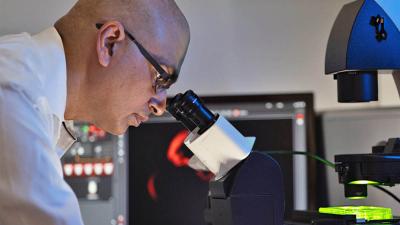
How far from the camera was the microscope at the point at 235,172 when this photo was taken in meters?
1.10

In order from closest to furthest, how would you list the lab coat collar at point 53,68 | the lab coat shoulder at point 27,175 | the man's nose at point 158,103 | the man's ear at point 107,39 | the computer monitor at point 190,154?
the lab coat shoulder at point 27,175 → the lab coat collar at point 53,68 → the man's ear at point 107,39 → the man's nose at point 158,103 → the computer monitor at point 190,154

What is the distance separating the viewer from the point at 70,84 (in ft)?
3.61

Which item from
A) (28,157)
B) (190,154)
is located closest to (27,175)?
A: (28,157)

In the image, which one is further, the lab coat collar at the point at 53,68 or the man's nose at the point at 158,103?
the man's nose at the point at 158,103

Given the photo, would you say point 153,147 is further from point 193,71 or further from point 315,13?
point 315,13

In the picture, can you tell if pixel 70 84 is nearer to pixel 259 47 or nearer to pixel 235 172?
pixel 235 172

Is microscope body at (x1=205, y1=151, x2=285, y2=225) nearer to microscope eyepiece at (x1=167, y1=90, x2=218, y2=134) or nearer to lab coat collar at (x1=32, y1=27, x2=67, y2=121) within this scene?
microscope eyepiece at (x1=167, y1=90, x2=218, y2=134)

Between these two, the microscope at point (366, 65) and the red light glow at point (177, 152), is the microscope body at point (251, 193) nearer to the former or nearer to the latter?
the microscope at point (366, 65)

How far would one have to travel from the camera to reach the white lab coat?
2.76 feet

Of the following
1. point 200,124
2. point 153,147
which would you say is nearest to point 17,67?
point 200,124

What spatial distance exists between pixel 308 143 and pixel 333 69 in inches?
48.8

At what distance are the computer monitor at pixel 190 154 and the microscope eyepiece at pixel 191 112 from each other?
1346 mm

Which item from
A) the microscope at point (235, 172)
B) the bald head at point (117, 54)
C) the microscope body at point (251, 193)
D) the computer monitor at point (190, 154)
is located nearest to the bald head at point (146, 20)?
the bald head at point (117, 54)

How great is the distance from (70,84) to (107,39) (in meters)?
0.09
